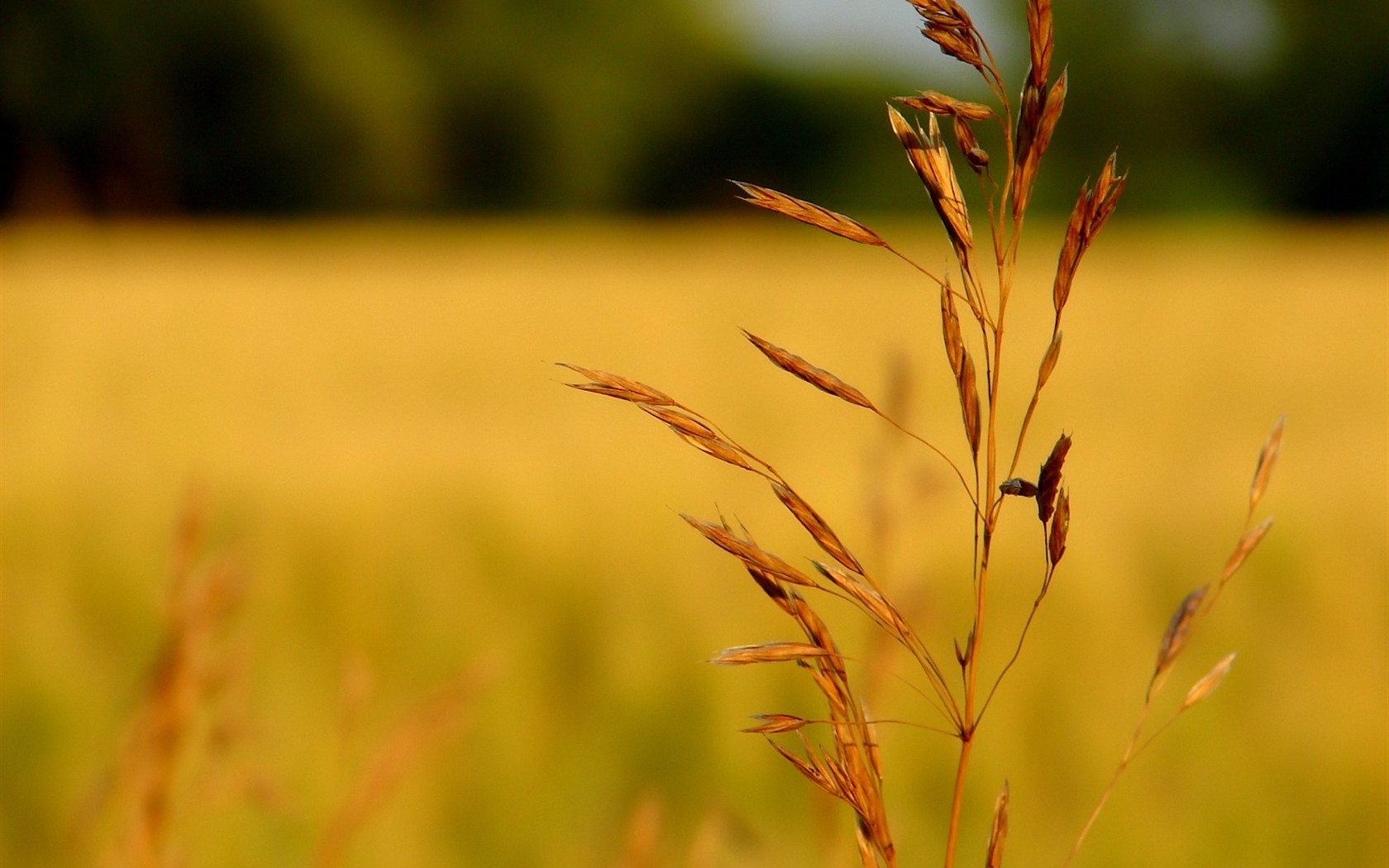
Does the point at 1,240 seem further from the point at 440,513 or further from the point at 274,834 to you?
the point at 274,834

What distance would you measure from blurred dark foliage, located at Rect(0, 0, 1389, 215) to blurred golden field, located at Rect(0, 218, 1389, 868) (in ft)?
24.9

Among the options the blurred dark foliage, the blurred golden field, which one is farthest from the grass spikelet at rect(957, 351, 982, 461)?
the blurred dark foliage

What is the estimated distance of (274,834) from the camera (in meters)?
1.35

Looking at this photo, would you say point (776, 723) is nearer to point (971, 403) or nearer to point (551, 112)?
point (971, 403)

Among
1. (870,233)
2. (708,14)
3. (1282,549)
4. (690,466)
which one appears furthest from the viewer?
(708,14)

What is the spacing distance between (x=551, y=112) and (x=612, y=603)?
35.3 feet

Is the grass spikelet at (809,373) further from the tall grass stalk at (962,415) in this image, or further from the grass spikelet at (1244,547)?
the grass spikelet at (1244,547)

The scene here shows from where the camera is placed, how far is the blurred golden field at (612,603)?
4.40 feet

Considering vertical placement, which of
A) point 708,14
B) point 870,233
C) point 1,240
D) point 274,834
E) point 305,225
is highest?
point 870,233

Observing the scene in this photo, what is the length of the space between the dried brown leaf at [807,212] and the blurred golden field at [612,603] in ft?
1.04

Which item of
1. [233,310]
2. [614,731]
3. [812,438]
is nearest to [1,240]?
[233,310]

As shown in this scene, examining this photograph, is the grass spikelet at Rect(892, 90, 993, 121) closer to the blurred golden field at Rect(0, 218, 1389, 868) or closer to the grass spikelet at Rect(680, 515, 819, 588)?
the grass spikelet at Rect(680, 515, 819, 588)

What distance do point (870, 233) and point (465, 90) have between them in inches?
481

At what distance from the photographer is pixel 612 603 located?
1.76 m
